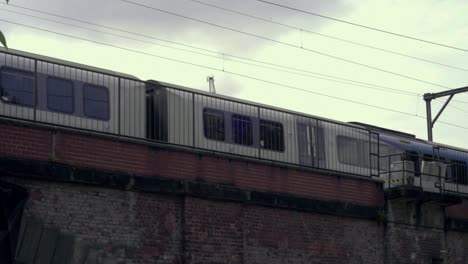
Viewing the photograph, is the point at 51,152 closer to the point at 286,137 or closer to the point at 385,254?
the point at 286,137

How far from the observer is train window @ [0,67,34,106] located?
1661 centimetres

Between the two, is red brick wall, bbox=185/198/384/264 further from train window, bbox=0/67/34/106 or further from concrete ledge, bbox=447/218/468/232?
train window, bbox=0/67/34/106

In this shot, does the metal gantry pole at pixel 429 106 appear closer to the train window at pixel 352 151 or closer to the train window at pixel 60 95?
the train window at pixel 352 151

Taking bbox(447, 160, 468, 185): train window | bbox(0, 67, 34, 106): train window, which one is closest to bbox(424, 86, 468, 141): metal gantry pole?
bbox(447, 160, 468, 185): train window

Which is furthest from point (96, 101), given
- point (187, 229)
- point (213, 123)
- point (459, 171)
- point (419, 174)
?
point (459, 171)

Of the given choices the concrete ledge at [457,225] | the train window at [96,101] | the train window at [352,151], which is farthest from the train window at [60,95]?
the concrete ledge at [457,225]

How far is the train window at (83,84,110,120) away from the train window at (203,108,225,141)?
8.54 feet

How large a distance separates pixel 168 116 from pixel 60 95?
2.49 metres

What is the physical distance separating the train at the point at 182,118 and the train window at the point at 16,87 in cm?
2

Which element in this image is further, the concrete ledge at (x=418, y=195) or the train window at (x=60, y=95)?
the concrete ledge at (x=418, y=195)

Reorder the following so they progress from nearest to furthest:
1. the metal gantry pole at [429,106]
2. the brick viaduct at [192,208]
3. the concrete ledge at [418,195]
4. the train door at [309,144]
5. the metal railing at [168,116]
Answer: the brick viaduct at [192,208]
the metal railing at [168,116]
the concrete ledge at [418,195]
the train door at [309,144]
the metal gantry pole at [429,106]

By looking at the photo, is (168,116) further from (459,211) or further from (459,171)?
(459,171)

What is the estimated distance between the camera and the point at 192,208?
1680 cm

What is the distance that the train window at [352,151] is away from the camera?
22516 mm
